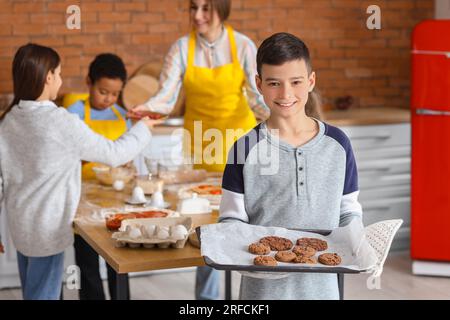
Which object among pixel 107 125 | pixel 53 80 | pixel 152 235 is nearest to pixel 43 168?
pixel 53 80

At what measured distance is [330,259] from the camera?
1351 mm

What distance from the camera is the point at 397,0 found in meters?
4.13

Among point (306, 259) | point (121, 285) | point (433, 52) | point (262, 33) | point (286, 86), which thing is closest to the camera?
point (286, 86)

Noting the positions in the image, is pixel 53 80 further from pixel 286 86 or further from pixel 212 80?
pixel 286 86

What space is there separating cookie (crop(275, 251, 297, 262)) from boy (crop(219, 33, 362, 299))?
55 millimetres

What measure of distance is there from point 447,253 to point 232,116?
52.1 inches

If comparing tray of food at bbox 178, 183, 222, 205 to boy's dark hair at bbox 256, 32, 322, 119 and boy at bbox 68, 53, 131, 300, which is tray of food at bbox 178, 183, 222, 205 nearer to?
boy at bbox 68, 53, 131, 300

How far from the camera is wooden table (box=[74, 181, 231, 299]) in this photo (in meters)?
1.72

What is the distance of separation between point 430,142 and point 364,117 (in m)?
0.43

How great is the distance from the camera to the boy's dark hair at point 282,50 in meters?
1.27

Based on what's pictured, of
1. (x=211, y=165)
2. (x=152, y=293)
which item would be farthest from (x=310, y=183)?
(x=152, y=293)

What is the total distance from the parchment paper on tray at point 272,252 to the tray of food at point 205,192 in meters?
0.75

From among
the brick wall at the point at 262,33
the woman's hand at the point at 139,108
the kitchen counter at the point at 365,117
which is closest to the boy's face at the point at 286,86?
the woman's hand at the point at 139,108
